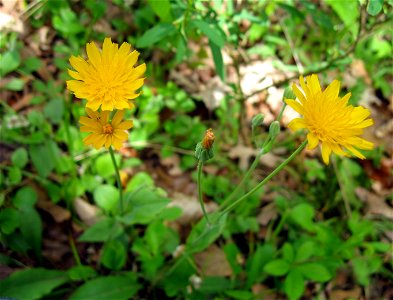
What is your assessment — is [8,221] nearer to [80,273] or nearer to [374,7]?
[80,273]

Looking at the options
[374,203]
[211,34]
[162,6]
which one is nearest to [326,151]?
[211,34]

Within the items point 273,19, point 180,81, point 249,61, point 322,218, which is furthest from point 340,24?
point 322,218

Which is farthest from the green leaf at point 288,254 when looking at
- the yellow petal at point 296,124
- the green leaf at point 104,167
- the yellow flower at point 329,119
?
the green leaf at point 104,167

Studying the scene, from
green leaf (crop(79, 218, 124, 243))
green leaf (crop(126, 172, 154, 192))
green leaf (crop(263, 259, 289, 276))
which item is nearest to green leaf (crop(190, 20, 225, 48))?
green leaf (crop(126, 172, 154, 192))

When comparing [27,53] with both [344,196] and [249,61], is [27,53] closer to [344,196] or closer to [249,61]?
[249,61]

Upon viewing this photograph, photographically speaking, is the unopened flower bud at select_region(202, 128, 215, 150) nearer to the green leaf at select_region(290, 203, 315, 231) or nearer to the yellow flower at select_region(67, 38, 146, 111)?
the yellow flower at select_region(67, 38, 146, 111)

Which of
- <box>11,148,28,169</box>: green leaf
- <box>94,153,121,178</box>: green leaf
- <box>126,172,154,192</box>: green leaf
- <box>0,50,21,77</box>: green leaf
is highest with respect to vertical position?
<box>0,50,21,77</box>: green leaf

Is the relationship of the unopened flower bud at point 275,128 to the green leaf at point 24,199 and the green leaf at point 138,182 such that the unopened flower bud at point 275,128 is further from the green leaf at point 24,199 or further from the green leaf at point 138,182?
the green leaf at point 24,199
